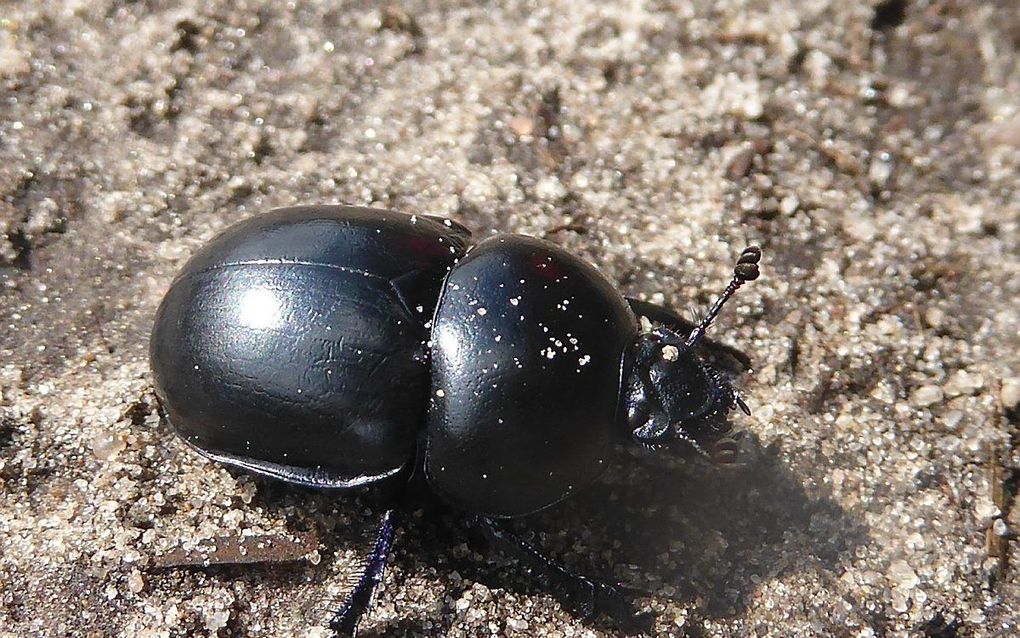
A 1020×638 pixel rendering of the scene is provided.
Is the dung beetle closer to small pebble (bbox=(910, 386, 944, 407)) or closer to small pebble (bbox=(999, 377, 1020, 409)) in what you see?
small pebble (bbox=(910, 386, 944, 407))

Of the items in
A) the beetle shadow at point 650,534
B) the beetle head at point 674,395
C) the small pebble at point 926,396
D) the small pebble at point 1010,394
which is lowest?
the beetle shadow at point 650,534

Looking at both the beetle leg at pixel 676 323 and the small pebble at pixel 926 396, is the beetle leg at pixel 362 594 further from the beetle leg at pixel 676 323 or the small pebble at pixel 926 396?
the small pebble at pixel 926 396

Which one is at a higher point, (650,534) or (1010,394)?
(1010,394)

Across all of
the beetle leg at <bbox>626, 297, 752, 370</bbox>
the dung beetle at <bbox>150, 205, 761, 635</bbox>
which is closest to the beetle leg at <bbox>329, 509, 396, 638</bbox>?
the dung beetle at <bbox>150, 205, 761, 635</bbox>

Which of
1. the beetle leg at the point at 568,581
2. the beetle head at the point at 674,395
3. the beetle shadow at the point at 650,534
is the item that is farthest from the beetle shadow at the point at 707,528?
the beetle head at the point at 674,395

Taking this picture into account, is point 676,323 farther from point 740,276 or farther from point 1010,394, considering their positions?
point 1010,394

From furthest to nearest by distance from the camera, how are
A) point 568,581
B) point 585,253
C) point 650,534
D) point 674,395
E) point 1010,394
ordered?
1. point 585,253
2. point 1010,394
3. point 650,534
4. point 568,581
5. point 674,395

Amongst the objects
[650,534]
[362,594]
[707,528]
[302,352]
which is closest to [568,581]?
[650,534]
